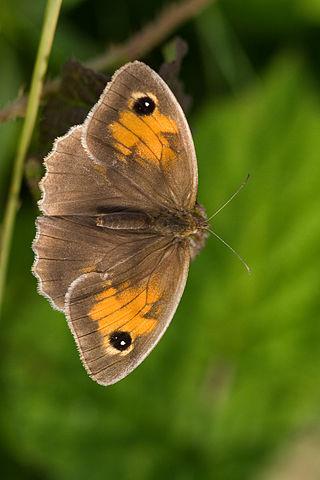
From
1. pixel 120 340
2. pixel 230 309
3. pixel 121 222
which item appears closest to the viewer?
pixel 120 340

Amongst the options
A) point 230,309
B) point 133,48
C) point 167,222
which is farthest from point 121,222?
point 230,309

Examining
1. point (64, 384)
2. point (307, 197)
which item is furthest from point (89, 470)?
point (307, 197)

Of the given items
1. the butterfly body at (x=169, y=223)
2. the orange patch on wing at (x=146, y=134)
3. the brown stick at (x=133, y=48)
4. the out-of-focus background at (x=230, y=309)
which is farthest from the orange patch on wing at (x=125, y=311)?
the out-of-focus background at (x=230, y=309)

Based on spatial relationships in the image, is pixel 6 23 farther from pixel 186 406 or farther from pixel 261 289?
pixel 186 406

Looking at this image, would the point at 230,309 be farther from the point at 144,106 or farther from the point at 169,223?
the point at 144,106

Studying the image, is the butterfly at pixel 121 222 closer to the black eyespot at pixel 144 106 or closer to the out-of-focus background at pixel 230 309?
the black eyespot at pixel 144 106

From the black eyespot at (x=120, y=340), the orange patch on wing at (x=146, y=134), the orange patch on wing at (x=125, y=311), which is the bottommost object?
the black eyespot at (x=120, y=340)
